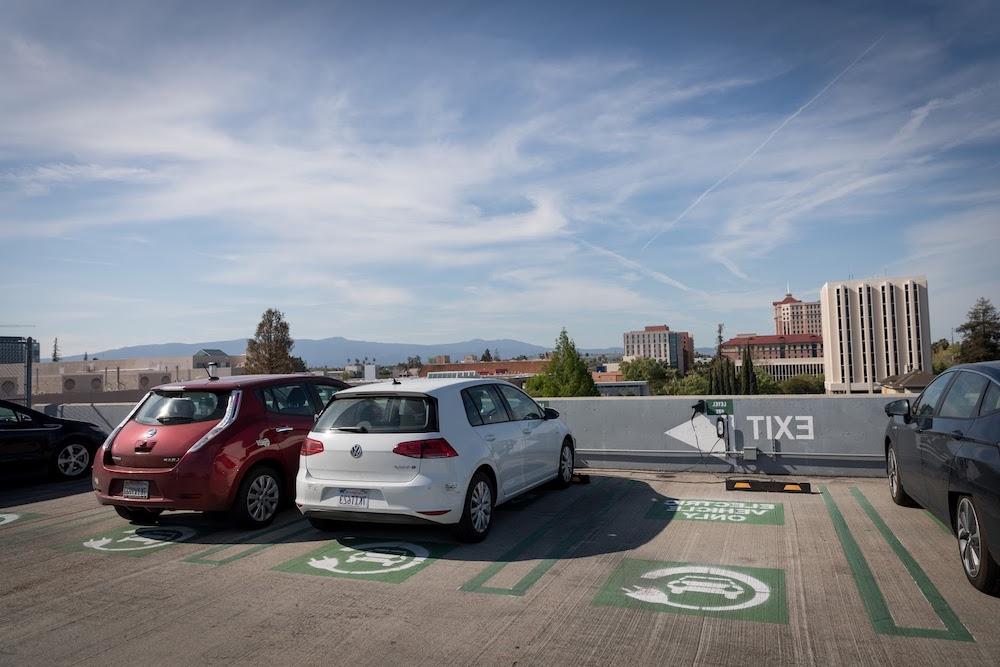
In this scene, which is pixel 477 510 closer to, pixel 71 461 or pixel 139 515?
pixel 139 515

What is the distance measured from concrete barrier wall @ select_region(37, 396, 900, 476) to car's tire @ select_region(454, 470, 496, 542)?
4.20 meters

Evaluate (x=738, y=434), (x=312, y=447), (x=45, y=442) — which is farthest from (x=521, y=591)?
(x=45, y=442)

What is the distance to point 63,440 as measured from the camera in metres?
11.1

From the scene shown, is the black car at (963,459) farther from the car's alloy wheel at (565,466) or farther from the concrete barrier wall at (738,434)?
the car's alloy wheel at (565,466)

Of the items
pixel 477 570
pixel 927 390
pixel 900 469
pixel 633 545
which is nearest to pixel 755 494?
pixel 900 469

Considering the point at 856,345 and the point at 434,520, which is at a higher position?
the point at 856,345

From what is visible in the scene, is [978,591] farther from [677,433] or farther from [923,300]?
[923,300]

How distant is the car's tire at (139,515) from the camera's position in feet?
24.7

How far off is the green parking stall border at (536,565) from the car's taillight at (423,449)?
1.06 m

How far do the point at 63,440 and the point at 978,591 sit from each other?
40.0 feet

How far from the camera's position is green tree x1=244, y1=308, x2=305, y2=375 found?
1751 inches

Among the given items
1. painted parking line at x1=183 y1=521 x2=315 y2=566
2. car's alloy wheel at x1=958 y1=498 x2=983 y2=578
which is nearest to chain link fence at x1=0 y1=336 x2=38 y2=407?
painted parking line at x1=183 y1=521 x2=315 y2=566

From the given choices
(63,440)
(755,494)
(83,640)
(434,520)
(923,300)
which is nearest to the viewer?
(83,640)

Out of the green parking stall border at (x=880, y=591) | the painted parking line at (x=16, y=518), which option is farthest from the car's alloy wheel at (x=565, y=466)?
the painted parking line at (x=16, y=518)
